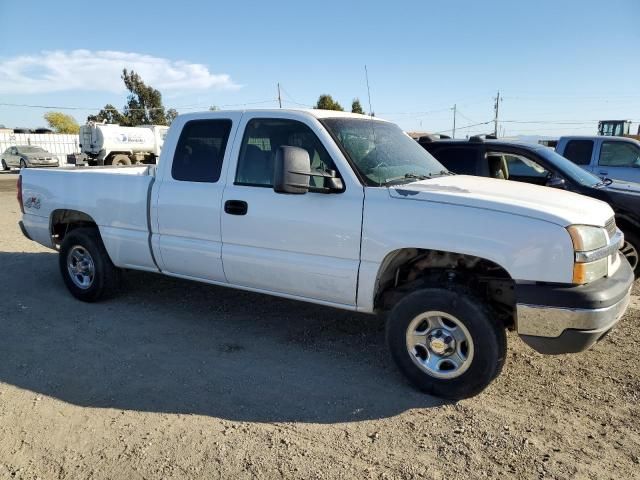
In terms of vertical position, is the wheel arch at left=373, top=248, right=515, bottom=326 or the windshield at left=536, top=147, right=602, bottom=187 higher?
the windshield at left=536, top=147, right=602, bottom=187

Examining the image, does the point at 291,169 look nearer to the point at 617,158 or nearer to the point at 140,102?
the point at 617,158

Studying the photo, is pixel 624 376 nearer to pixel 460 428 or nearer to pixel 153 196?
pixel 460 428

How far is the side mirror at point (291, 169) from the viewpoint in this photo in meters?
3.58

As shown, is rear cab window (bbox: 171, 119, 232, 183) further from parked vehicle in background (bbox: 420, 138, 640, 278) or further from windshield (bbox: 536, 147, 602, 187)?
windshield (bbox: 536, 147, 602, 187)

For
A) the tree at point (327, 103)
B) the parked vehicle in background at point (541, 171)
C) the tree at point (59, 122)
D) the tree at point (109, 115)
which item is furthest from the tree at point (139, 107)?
the parked vehicle in background at point (541, 171)

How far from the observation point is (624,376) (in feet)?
12.6

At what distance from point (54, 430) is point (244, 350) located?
156 cm

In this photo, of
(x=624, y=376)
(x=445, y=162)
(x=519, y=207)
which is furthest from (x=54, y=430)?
(x=445, y=162)

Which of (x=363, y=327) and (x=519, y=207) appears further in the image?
(x=363, y=327)

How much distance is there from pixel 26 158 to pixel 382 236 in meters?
31.6

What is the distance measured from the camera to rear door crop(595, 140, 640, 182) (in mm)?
9562

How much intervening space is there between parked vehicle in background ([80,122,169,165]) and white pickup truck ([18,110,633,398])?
25.6 metres

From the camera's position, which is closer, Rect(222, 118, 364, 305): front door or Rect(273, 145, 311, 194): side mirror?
Rect(273, 145, 311, 194): side mirror

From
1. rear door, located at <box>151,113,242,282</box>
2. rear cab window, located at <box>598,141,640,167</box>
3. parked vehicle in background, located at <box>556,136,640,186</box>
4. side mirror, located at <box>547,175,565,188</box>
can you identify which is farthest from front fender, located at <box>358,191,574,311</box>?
rear cab window, located at <box>598,141,640,167</box>
